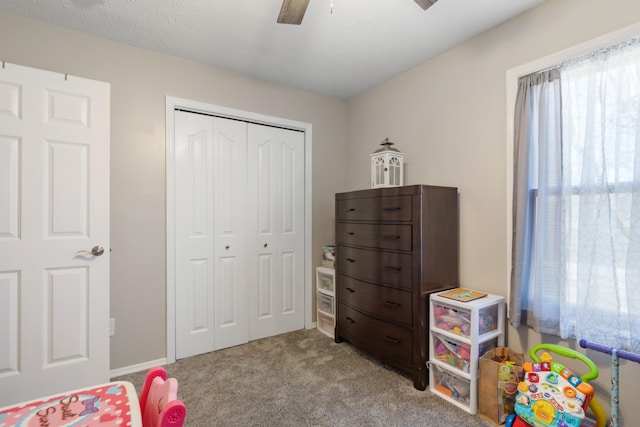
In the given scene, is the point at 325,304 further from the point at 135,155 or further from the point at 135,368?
the point at 135,155

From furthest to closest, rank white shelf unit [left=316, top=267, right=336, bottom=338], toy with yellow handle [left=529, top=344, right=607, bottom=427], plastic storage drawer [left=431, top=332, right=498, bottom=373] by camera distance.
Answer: white shelf unit [left=316, top=267, right=336, bottom=338] < plastic storage drawer [left=431, top=332, right=498, bottom=373] < toy with yellow handle [left=529, top=344, right=607, bottom=427]

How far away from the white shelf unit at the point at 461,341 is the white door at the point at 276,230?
4.90 feet

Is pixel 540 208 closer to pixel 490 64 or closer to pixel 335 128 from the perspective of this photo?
pixel 490 64

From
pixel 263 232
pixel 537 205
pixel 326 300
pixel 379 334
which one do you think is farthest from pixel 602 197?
pixel 263 232

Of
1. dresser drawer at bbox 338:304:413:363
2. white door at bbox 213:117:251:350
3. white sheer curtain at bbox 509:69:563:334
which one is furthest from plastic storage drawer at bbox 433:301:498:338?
white door at bbox 213:117:251:350

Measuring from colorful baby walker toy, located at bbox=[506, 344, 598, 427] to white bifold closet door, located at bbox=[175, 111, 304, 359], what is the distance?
2042 mm

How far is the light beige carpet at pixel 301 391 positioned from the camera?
183 cm

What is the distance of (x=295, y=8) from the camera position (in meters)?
1.48

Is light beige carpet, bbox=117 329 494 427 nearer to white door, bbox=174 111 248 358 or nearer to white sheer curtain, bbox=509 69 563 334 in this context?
white door, bbox=174 111 248 358

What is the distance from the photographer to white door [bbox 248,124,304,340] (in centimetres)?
297

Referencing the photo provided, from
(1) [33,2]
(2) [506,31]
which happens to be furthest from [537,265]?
(1) [33,2]

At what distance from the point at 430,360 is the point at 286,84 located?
2.65 meters

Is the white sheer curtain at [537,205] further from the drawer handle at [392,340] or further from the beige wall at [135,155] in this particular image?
the beige wall at [135,155]

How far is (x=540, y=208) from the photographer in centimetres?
183
